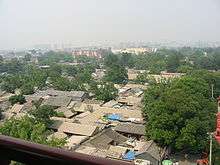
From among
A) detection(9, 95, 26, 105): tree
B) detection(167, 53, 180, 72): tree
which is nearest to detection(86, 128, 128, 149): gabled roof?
detection(9, 95, 26, 105): tree

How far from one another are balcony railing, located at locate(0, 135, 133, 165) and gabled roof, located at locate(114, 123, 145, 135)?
11.0 meters

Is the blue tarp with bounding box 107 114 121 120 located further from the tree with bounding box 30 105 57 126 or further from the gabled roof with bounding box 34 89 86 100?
the gabled roof with bounding box 34 89 86 100

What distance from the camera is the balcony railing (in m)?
0.51

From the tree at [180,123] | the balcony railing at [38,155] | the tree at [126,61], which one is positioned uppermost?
the balcony railing at [38,155]

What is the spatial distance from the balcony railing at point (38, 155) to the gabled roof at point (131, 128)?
11.0 metres

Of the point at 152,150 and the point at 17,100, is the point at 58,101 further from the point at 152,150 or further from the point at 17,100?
the point at 152,150

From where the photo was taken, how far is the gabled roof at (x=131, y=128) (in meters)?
11.5

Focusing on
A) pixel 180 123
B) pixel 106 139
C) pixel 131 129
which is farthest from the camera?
pixel 131 129

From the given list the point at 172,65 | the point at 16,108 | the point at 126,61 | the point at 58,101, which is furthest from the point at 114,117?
the point at 126,61

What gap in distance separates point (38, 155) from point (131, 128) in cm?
1133

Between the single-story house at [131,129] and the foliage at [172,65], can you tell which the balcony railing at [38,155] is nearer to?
the single-story house at [131,129]

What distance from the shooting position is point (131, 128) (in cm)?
1176

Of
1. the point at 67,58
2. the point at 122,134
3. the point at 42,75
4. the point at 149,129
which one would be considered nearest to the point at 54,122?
the point at 122,134

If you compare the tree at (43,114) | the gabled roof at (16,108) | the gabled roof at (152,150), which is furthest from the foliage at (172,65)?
the gabled roof at (152,150)
